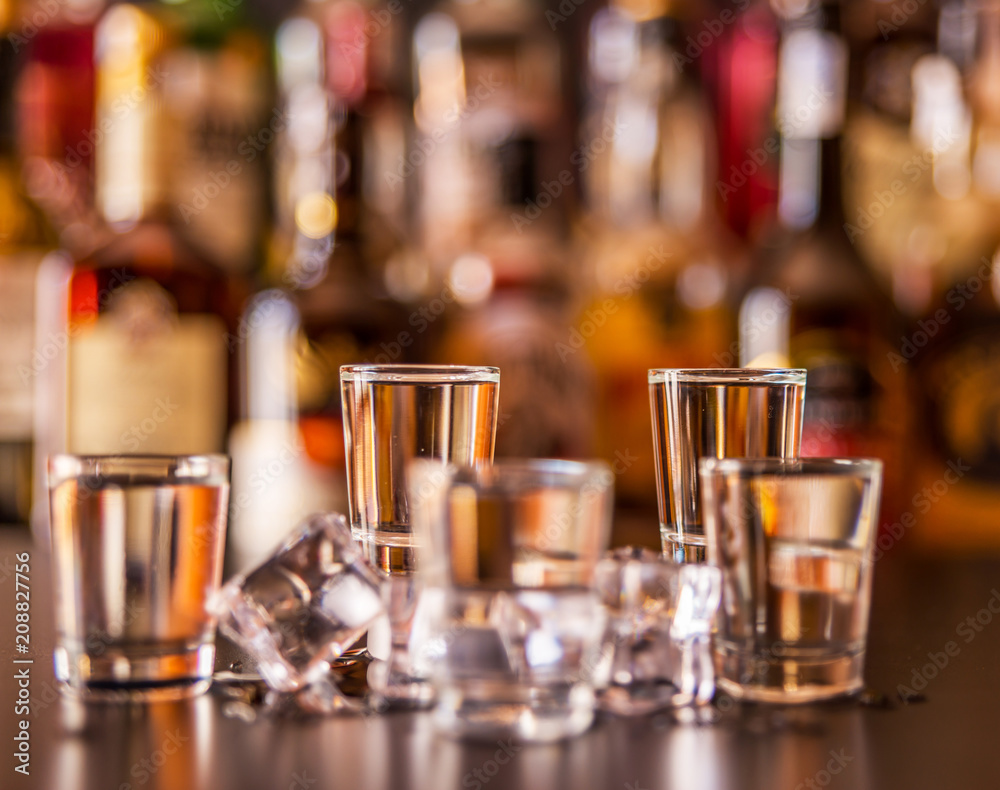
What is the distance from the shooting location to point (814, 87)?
53.3 inches

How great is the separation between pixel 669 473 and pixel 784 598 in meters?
0.11

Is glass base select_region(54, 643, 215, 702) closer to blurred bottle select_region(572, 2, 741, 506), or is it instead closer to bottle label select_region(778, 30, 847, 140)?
blurred bottle select_region(572, 2, 741, 506)

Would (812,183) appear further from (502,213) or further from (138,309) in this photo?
(138,309)

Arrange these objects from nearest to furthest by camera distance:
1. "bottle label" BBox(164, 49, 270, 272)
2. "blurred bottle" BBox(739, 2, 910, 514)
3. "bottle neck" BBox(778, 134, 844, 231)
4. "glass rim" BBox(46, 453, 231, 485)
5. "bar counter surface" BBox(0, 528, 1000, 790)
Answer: "bar counter surface" BBox(0, 528, 1000, 790)
"glass rim" BBox(46, 453, 231, 485)
"blurred bottle" BBox(739, 2, 910, 514)
"bottle neck" BBox(778, 134, 844, 231)
"bottle label" BBox(164, 49, 270, 272)

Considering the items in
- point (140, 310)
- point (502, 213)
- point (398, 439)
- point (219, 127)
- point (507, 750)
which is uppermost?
point (219, 127)

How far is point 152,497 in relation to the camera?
0.48m

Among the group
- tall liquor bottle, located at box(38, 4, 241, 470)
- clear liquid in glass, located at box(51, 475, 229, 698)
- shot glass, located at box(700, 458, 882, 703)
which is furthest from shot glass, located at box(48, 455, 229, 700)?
tall liquor bottle, located at box(38, 4, 241, 470)

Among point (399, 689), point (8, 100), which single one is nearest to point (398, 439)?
point (399, 689)

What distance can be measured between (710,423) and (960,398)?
0.89m

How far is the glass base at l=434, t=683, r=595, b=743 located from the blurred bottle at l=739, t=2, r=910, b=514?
816 mm

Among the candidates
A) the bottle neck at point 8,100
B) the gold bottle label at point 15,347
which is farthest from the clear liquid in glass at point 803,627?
the bottle neck at point 8,100

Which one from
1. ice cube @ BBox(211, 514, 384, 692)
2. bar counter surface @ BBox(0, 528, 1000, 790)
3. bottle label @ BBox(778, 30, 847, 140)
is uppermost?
bottle label @ BBox(778, 30, 847, 140)

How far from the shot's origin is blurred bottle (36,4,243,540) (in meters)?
1.28

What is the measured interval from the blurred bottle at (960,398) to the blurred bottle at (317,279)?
0.58 m
